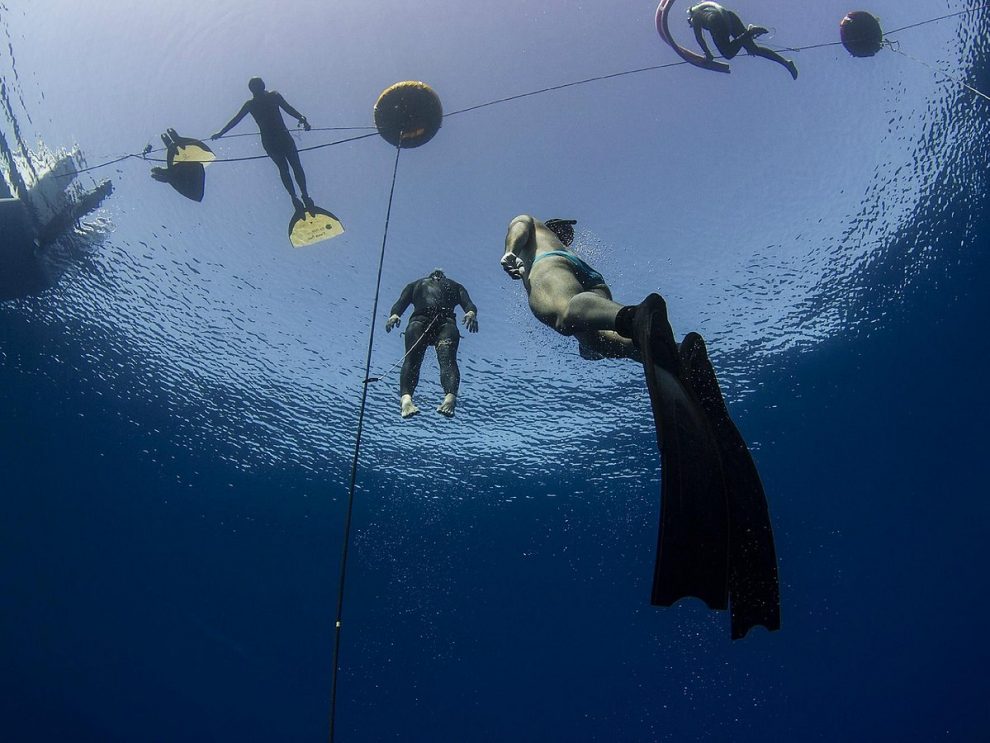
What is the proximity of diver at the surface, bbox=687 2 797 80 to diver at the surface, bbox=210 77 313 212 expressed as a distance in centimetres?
488

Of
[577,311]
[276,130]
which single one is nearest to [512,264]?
[577,311]

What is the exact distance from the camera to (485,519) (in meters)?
19.3

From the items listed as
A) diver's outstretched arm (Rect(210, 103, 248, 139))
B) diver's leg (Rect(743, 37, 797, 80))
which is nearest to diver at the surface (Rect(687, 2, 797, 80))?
diver's leg (Rect(743, 37, 797, 80))

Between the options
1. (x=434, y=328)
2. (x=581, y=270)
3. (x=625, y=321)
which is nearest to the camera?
(x=625, y=321)

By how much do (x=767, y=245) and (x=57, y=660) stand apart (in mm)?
29676

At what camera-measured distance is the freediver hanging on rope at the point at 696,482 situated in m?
2.01

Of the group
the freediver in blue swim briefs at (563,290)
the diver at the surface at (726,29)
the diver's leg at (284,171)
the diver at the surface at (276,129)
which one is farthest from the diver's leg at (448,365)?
the diver at the surface at (726,29)

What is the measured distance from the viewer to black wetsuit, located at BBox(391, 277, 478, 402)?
5.05 meters

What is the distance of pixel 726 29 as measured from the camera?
5672 millimetres

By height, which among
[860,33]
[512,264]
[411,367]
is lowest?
[512,264]

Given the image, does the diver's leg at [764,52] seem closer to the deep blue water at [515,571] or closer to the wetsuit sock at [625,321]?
the wetsuit sock at [625,321]

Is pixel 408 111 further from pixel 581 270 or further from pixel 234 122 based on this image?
pixel 581 270

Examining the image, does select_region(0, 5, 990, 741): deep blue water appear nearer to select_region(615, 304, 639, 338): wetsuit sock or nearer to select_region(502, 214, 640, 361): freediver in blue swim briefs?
select_region(502, 214, 640, 361): freediver in blue swim briefs

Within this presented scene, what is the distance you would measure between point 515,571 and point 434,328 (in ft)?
61.7
